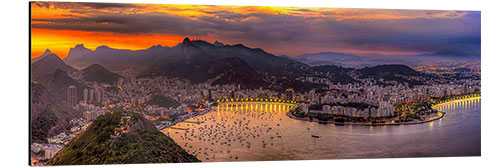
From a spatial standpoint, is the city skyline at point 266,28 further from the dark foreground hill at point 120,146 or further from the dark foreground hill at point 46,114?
the dark foreground hill at point 120,146

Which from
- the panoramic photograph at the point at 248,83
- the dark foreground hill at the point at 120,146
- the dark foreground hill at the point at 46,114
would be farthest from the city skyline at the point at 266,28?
the dark foreground hill at the point at 120,146

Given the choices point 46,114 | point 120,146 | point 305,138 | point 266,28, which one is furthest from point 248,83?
point 46,114

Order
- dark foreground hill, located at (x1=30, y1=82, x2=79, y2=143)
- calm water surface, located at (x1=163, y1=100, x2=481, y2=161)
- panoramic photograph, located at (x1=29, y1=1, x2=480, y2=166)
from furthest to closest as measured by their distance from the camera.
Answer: calm water surface, located at (x1=163, y1=100, x2=481, y2=161)
panoramic photograph, located at (x1=29, y1=1, x2=480, y2=166)
dark foreground hill, located at (x1=30, y1=82, x2=79, y2=143)

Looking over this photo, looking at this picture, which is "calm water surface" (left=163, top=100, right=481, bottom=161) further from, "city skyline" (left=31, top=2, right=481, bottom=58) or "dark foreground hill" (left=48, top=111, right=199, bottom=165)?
"city skyline" (left=31, top=2, right=481, bottom=58)

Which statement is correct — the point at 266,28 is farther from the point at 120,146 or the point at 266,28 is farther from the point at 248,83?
the point at 120,146

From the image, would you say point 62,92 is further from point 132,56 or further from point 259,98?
point 259,98

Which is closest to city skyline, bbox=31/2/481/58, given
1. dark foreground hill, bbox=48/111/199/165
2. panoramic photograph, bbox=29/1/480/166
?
panoramic photograph, bbox=29/1/480/166
